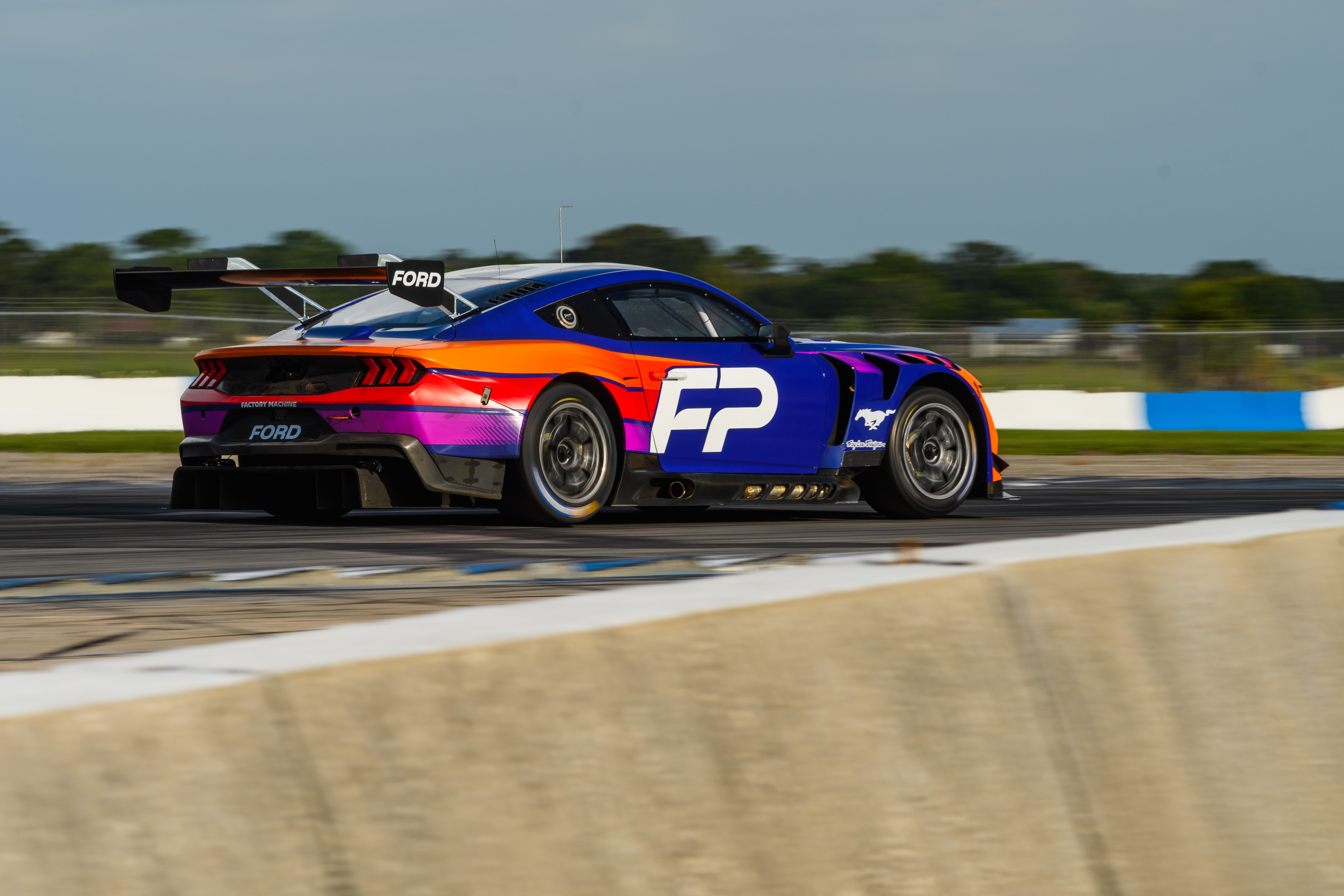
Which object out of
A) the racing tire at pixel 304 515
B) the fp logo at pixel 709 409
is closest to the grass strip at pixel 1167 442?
the fp logo at pixel 709 409

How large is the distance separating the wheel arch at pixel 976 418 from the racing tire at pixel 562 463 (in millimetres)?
2159

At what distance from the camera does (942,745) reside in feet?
8.68

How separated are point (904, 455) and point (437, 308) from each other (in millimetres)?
2703

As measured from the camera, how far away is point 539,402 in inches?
297

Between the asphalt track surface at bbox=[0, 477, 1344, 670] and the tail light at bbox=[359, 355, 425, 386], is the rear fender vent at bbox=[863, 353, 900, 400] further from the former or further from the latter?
the tail light at bbox=[359, 355, 425, 386]

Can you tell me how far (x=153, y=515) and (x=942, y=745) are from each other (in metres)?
7.13

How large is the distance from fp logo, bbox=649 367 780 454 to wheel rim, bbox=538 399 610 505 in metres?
0.30

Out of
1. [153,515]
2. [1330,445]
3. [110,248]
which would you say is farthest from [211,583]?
[110,248]

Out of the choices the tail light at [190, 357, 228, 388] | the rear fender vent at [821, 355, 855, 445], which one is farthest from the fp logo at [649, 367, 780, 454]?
the tail light at [190, 357, 228, 388]

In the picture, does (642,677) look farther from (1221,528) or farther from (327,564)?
(327,564)

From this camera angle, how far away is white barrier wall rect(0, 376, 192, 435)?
19.8m

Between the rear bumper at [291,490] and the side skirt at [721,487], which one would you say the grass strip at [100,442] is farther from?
the side skirt at [721,487]

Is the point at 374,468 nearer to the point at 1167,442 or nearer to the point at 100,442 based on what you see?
the point at 100,442

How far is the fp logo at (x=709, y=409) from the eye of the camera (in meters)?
8.05
